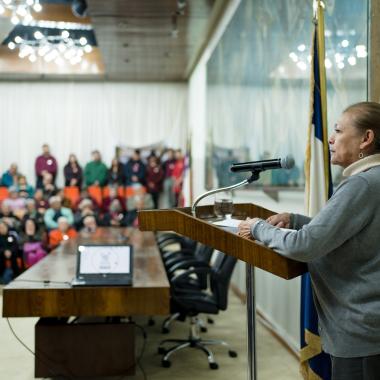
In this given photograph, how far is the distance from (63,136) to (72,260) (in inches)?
336

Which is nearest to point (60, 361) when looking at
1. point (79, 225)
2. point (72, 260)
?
point (72, 260)

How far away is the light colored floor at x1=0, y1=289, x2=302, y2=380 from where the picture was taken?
3863mm

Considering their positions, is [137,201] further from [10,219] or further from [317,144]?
[317,144]

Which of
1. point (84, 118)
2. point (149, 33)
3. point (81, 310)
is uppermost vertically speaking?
point (149, 33)

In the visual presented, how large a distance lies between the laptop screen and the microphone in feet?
5.82

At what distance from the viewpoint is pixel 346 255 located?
1.57 metres

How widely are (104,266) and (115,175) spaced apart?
8.78m

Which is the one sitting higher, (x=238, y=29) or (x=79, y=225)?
(x=238, y=29)

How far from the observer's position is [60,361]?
11.7 ft

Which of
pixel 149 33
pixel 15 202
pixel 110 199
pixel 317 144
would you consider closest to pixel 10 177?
pixel 15 202

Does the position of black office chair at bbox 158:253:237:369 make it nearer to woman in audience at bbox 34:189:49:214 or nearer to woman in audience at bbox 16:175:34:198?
Answer: woman in audience at bbox 34:189:49:214

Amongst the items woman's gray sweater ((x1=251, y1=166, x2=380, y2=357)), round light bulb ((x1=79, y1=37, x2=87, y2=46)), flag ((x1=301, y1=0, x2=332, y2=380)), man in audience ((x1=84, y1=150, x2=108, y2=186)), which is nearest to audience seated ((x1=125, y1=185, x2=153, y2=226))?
man in audience ((x1=84, y1=150, x2=108, y2=186))

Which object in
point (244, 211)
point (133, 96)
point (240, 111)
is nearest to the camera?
point (244, 211)

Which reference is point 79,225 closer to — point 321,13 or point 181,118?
point 181,118
